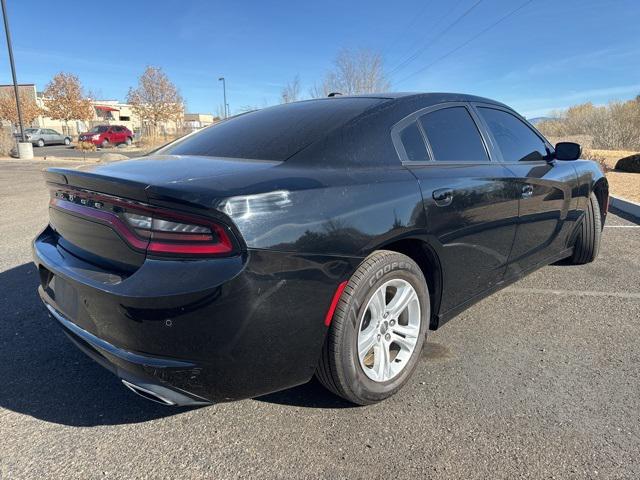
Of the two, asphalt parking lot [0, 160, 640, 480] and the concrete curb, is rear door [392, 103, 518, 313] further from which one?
the concrete curb

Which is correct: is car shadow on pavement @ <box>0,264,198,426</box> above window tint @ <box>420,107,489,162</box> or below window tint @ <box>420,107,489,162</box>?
below

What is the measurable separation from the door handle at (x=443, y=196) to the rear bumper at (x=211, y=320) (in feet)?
2.43

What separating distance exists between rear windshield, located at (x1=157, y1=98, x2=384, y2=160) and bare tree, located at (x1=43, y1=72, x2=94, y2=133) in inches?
1802

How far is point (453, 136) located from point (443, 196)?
0.62 meters

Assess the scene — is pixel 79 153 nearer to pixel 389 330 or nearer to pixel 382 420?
pixel 389 330

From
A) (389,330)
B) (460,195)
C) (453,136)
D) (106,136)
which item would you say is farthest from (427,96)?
(106,136)

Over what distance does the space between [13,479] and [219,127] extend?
2.30 m

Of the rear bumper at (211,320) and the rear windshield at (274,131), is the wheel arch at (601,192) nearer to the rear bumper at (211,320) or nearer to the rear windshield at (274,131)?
the rear windshield at (274,131)

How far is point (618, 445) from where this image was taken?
6.66 feet

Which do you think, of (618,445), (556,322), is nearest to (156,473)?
(618,445)

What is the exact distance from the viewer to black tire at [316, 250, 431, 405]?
80.4 inches

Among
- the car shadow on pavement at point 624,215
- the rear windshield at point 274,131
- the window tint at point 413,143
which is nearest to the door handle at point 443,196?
the window tint at point 413,143

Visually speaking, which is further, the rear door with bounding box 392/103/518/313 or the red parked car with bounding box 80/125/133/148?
the red parked car with bounding box 80/125/133/148

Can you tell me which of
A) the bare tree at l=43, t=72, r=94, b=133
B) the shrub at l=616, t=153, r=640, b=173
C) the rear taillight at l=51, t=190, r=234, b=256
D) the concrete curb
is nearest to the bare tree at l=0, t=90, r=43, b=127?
the bare tree at l=43, t=72, r=94, b=133
